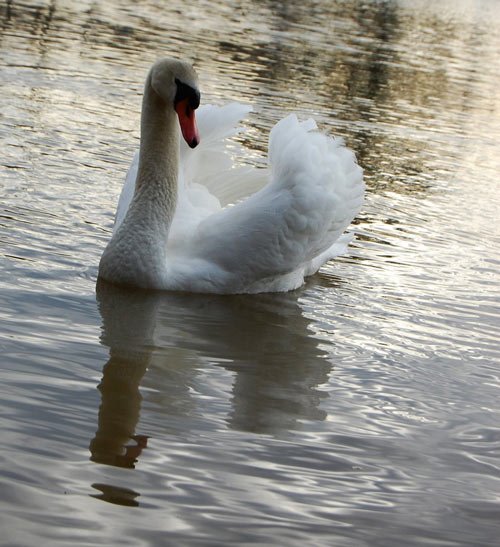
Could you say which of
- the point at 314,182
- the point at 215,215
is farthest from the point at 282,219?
the point at 215,215

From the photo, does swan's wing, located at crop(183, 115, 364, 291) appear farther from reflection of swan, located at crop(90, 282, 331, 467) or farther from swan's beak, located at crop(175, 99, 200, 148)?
swan's beak, located at crop(175, 99, 200, 148)

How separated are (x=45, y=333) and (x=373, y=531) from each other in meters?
2.45

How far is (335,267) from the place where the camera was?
29.0 ft

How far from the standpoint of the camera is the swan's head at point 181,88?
23.9 ft

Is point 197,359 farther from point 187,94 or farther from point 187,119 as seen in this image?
point 187,94

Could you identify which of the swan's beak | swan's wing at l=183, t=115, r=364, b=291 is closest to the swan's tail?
swan's wing at l=183, t=115, r=364, b=291

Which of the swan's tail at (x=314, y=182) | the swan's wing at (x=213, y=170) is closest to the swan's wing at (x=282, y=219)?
the swan's tail at (x=314, y=182)

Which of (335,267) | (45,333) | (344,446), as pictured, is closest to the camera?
(344,446)

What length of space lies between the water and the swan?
19 cm

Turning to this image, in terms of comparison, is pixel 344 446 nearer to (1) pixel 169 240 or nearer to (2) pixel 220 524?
(2) pixel 220 524

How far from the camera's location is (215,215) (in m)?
7.55

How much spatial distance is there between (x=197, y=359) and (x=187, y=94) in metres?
1.98

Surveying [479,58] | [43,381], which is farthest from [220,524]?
[479,58]

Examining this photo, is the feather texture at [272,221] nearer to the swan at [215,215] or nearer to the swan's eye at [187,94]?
the swan at [215,215]
